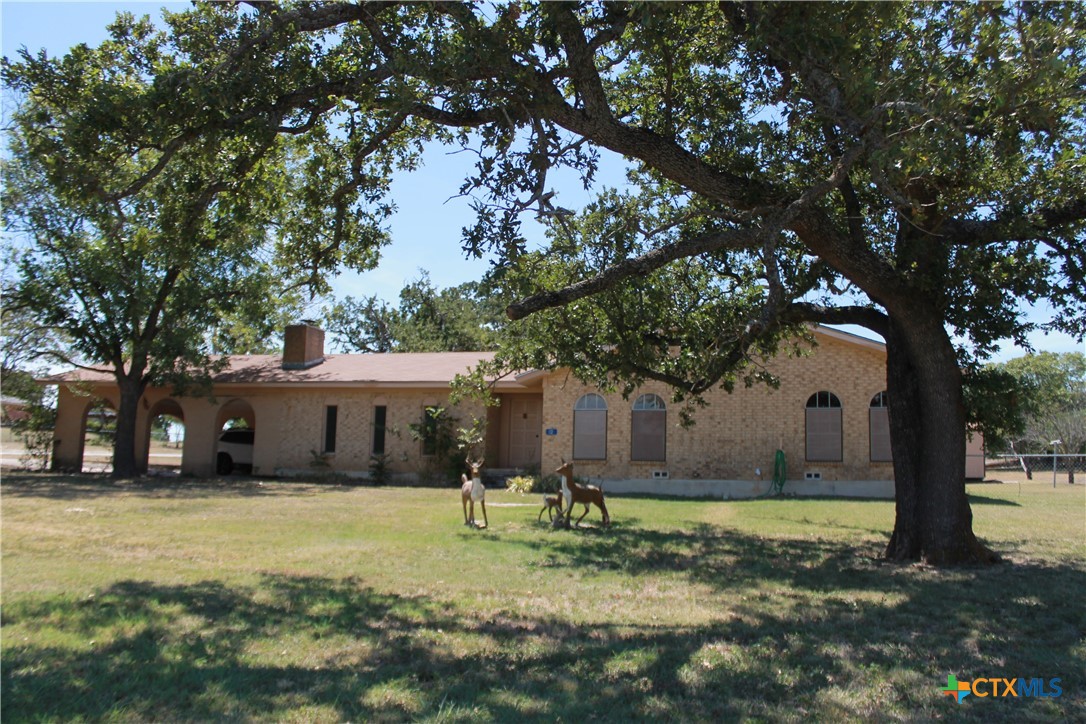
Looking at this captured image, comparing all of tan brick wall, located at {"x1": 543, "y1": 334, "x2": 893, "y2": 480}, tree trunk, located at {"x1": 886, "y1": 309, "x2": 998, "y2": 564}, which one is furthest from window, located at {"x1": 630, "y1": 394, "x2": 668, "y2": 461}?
tree trunk, located at {"x1": 886, "y1": 309, "x2": 998, "y2": 564}

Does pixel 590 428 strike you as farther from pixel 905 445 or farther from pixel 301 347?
pixel 905 445

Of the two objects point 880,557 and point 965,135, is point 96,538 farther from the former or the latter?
point 965,135

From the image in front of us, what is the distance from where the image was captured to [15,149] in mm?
15727

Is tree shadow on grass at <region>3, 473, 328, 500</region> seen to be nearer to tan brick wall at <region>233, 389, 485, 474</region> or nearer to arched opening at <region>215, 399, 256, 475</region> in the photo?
tan brick wall at <region>233, 389, 485, 474</region>

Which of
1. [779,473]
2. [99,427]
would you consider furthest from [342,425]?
[99,427]

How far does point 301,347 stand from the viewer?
29672 mm

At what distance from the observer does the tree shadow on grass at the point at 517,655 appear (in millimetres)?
4844

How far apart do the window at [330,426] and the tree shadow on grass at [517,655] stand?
19182 millimetres

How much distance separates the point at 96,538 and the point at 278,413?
1679cm

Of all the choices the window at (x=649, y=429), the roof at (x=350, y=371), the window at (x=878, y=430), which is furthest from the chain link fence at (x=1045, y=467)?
the roof at (x=350, y=371)

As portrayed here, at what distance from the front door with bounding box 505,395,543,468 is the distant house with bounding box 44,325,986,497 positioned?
0.04 metres

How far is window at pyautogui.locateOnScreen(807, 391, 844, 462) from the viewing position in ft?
74.4

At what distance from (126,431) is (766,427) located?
65.6 ft

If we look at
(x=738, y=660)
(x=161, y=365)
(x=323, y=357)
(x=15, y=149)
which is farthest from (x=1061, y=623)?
(x=323, y=357)
